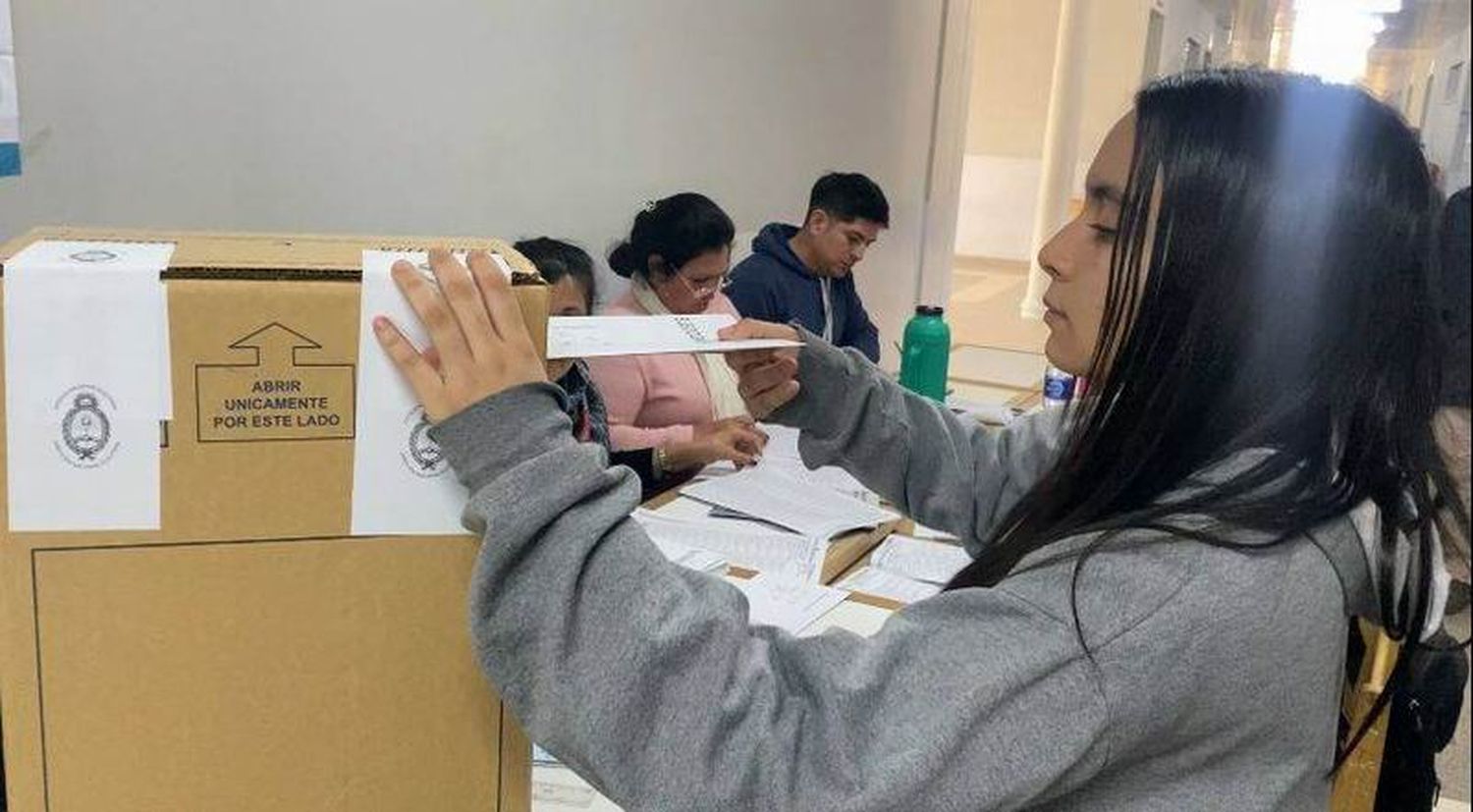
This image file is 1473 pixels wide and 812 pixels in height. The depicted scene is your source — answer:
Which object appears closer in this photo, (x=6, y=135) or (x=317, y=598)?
(x=317, y=598)

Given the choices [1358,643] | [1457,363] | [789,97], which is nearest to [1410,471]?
[1358,643]

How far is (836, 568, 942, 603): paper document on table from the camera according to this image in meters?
1.54

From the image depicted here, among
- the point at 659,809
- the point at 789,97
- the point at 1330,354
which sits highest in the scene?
the point at 789,97

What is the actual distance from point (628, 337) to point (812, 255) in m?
2.34

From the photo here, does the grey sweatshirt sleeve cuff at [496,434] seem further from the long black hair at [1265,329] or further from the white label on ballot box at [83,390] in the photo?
the long black hair at [1265,329]

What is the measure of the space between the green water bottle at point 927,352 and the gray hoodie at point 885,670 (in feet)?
5.55

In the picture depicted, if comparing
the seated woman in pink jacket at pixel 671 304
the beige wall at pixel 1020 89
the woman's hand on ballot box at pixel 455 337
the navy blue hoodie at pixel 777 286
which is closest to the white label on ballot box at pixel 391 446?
the woman's hand on ballot box at pixel 455 337

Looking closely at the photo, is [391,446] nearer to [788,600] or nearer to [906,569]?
[788,600]

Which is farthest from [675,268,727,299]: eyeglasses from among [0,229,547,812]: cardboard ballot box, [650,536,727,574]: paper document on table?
[0,229,547,812]: cardboard ballot box

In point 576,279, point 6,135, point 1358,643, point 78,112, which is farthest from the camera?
point 576,279

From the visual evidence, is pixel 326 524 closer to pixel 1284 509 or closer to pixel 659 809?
pixel 659 809

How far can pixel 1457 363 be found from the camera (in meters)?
0.37

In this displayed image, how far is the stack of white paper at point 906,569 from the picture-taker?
5.10ft

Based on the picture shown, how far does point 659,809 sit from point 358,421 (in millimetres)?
265
